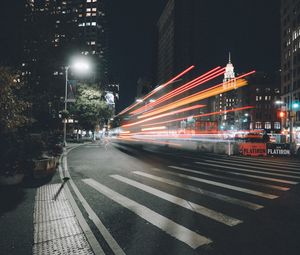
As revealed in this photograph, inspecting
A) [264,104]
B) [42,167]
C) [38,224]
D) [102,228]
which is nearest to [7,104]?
[42,167]

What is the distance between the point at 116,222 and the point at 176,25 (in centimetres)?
15464

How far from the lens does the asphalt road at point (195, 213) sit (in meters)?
4.50

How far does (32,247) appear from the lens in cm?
441

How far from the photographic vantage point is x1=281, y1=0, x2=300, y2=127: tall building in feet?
226

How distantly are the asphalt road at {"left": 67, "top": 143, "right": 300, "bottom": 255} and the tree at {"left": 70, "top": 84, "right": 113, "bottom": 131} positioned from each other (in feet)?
101

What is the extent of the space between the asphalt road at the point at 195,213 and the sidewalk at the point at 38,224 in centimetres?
42

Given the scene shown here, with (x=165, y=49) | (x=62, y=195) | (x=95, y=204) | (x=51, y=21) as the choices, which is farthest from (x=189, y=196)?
(x=165, y=49)

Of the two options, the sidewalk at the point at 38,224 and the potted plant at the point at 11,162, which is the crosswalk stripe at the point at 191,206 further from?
the potted plant at the point at 11,162

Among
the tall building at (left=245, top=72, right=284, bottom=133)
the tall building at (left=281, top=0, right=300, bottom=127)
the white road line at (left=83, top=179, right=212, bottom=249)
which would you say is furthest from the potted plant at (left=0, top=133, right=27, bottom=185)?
the tall building at (left=245, top=72, right=284, bottom=133)

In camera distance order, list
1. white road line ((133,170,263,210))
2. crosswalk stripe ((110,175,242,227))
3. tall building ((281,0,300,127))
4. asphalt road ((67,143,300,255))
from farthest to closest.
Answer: tall building ((281,0,300,127)) < white road line ((133,170,263,210)) < crosswalk stripe ((110,175,242,227)) < asphalt road ((67,143,300,255))

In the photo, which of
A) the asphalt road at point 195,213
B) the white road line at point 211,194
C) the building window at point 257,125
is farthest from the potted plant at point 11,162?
the building window at point 257,125

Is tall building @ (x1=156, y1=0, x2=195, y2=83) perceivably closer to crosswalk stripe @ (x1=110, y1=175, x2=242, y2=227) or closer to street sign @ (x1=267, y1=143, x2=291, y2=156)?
street sign @ (x1=267, y1=143, x2=291, y2=156)

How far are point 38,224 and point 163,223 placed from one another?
265 cm

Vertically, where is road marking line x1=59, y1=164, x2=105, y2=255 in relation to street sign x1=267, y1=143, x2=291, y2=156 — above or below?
below
